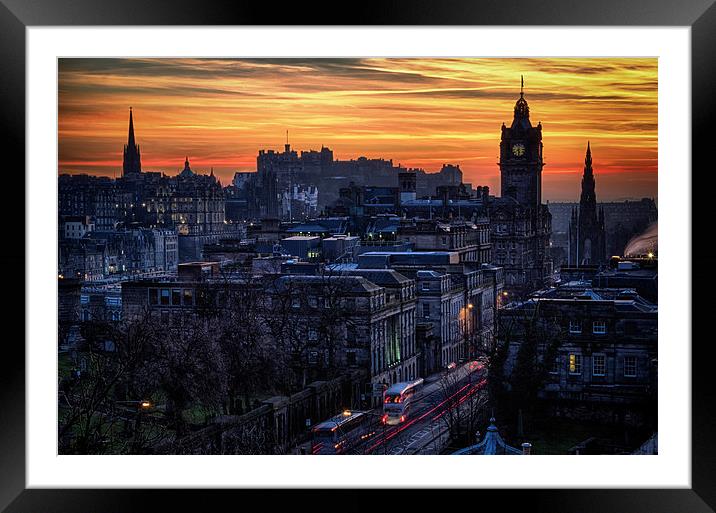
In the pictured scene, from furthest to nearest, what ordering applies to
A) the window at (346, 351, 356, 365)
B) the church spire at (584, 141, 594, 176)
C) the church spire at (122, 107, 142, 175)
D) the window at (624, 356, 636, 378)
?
1. the window at (346, 351, 356, 365)
2. the church spire at (584, 141, 594, 176)
3. the church spire at (122, 107, 142, 175)
4. the window at (624, 356, 636, 378)

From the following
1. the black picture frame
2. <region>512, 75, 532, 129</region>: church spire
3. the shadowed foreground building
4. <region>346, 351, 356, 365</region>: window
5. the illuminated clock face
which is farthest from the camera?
the illuminated clock face

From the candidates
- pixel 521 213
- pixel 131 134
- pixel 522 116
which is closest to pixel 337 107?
pixel 131 134

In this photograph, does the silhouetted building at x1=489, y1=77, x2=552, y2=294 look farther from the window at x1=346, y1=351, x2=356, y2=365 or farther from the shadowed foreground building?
the shadowed foreground building

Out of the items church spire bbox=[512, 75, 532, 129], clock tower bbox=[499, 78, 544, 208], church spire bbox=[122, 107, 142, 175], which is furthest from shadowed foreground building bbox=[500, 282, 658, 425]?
clock tower bbox=[499, 78, 544, 208]
